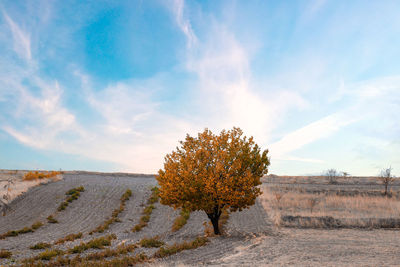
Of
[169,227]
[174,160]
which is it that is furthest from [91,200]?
[174,160]

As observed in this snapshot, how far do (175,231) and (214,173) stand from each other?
6.48m

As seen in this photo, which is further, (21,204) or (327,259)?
(21,204)

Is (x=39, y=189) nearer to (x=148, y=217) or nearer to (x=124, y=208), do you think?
(x=124, y=208)

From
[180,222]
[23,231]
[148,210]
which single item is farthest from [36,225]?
[180,222]

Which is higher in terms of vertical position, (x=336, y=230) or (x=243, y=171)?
(x=243, y=171)

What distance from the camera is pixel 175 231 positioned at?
795 inches

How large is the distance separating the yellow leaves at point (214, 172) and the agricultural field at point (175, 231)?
2.27m

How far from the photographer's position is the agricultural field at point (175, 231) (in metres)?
12.6

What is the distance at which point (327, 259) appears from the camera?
39.9 feet

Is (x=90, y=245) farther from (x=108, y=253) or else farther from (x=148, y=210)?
(x=148, y=210)

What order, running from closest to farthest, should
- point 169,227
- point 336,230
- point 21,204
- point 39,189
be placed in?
point 336,230, point 169,227, point 21,204, point 39,189

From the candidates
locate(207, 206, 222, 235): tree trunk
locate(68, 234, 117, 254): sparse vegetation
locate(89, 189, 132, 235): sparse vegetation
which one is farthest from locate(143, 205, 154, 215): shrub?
locate(207, 206, 222, 235): tree trunk

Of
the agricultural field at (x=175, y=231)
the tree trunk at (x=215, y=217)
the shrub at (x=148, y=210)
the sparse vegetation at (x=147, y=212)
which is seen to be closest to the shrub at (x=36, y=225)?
the agricultural field at (x=175, y=231)

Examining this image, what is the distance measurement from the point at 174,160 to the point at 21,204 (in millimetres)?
20169
